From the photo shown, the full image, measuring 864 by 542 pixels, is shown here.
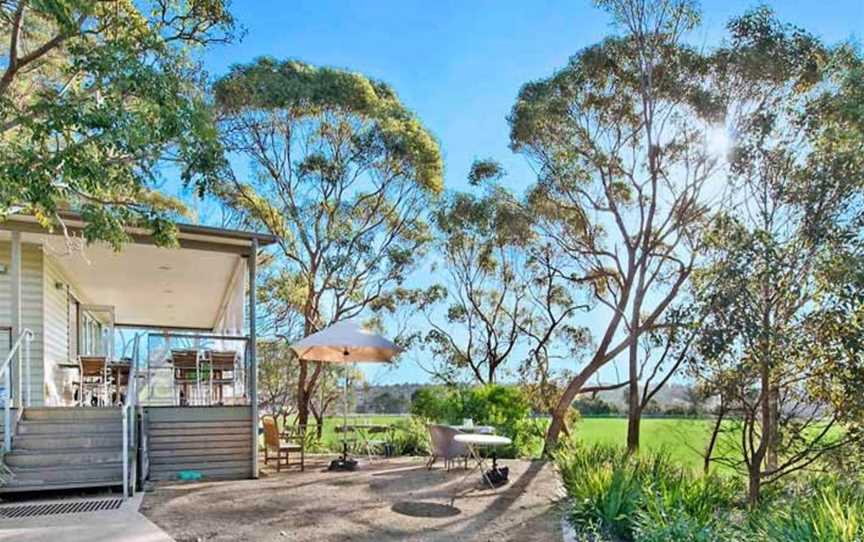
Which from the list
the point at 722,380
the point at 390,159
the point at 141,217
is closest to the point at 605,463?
the point at 722,380

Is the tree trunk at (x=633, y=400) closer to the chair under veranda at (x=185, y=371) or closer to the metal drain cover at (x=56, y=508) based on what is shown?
the chair under veranda at (x=185, y=371)

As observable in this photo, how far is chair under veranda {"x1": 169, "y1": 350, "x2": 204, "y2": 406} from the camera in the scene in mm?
11219

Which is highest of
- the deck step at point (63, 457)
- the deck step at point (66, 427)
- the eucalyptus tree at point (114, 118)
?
the eucalyptus tree at point (114, 118)

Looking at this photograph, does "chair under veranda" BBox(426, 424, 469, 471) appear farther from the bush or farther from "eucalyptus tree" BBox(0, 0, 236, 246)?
"eucalyptus tree" BBox(0, 0, 236, 246)

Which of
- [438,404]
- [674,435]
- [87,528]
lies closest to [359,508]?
[87,528]

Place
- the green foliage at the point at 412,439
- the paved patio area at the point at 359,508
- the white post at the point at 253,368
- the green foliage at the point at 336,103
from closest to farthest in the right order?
the paved patio area at the point at 359,508 → the white post at the point at 253,368 → the green foliage at the point at 412,439 → the green foliage at the point at 336,103

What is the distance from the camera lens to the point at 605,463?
7.43m

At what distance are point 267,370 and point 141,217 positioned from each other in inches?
549

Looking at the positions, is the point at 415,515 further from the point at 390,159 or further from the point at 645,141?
the point at 390,159

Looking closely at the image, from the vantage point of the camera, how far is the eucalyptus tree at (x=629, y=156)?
12.8 metres

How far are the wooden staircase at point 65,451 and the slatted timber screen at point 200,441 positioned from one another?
636mm

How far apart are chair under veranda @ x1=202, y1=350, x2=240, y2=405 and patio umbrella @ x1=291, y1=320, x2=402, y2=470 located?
4.34 ft

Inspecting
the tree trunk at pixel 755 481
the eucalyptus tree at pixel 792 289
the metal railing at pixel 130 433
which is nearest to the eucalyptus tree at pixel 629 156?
the eucalyptus tree at pixel 792 289

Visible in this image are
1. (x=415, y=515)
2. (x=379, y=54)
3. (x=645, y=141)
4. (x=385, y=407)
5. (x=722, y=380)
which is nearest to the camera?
(x=415, y=515)
